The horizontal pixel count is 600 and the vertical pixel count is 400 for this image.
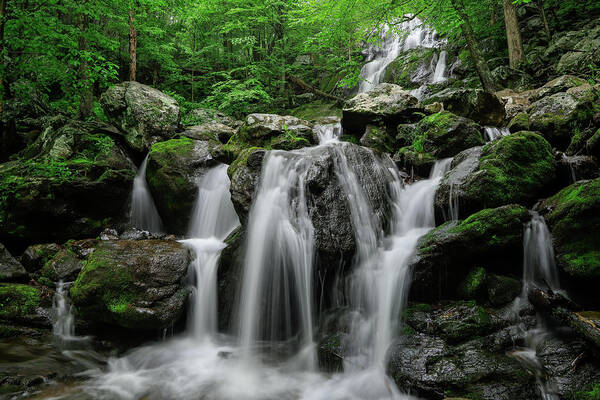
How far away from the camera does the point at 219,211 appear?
793 centimetres

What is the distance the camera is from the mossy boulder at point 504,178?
5254 millimetres

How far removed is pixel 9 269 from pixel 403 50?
702 inches

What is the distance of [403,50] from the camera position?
54.9 ft

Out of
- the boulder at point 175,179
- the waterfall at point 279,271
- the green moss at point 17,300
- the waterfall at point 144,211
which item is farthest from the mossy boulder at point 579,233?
the waterfall at point 144,211

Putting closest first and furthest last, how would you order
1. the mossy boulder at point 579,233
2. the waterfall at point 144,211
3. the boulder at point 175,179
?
the mossy boulder at point 579,233
the boulder at point 175,179
the waterfall at point 144,211

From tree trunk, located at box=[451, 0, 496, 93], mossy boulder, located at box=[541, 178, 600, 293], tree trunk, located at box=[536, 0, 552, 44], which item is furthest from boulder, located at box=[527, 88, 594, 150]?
tree trunk, located at box=[536, 0, 552, 44]

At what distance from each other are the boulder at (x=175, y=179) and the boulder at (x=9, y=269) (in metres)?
3.07

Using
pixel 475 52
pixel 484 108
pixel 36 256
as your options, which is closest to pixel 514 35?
pixel 475 52

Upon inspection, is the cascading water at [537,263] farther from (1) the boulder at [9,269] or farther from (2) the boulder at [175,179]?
(1) the boulder at [9,269]

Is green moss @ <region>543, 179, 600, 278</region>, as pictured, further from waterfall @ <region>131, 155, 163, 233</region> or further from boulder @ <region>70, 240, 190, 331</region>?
waterfall @ <region>131, 155, 163, 233</region>

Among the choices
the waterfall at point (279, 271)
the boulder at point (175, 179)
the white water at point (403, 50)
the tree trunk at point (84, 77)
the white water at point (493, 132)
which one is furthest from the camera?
the white water at point (403, 50)

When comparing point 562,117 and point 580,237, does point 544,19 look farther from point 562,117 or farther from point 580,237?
point 580,237

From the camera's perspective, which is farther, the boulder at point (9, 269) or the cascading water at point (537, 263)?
the boulder at point (9, 269)

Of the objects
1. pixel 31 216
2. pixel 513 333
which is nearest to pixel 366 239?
pixel 513 333
